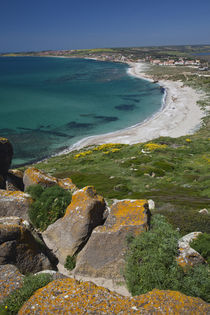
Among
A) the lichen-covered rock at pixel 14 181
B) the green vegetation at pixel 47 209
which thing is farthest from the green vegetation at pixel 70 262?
the lichen-covered rock at pixel 14 181

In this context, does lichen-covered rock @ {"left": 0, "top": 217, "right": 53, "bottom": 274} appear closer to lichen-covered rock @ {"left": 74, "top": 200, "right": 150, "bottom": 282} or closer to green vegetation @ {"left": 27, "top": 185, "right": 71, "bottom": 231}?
lichen-covered rock @ {"left": 74, "top": 200, "right": 150, "bottom": 282}

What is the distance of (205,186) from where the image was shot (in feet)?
79.7

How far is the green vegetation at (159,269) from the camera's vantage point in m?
8.61

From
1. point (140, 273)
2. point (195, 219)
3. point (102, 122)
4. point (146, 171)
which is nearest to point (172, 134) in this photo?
point (102, 122)

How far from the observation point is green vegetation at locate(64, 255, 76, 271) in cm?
1122

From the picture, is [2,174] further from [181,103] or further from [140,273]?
[181,103]

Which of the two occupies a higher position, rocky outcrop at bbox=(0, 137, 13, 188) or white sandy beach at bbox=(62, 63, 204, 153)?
rocky outcrop at bbox=(0, 137, 13, 188)

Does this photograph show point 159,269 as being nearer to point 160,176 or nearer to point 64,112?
point 160,176

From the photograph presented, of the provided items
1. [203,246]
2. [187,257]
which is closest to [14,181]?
[187,257]

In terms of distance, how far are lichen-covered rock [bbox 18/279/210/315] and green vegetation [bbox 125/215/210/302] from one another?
6.74 feet

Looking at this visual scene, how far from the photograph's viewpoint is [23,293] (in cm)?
721

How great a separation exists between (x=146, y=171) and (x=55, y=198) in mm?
18816

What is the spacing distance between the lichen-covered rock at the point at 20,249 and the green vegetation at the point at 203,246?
23.9 ft

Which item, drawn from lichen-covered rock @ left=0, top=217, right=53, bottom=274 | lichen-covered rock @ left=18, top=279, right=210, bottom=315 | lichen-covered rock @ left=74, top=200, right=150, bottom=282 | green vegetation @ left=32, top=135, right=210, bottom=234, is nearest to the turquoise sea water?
green vegetation @ left=32, top=135, right=210, bottom=234
